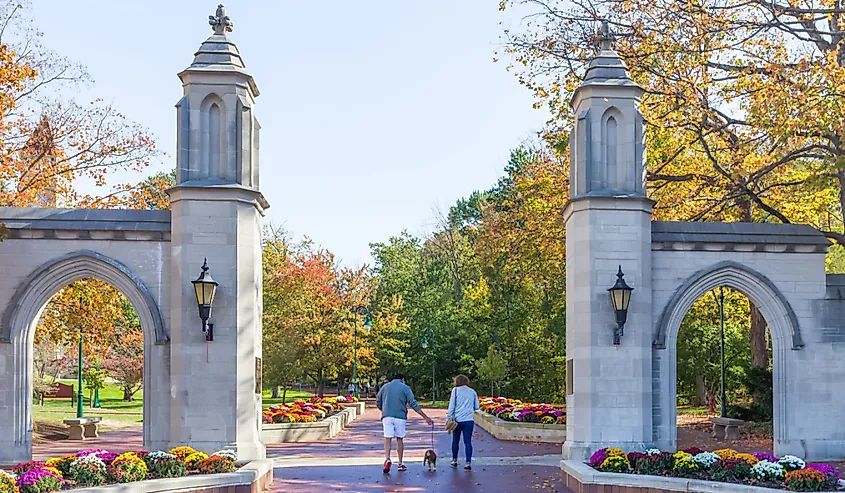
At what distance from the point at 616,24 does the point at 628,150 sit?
5.58 metres

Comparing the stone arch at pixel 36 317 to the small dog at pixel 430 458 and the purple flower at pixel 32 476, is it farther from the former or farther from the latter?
the small dog at pixel 430 458

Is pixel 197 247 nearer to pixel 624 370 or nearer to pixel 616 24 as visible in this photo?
pixel 624 370

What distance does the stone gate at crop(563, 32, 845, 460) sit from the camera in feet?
48.6

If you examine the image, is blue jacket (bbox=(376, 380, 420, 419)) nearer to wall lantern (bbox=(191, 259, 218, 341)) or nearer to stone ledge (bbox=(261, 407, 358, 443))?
wall lantern (bbox=(191, 259, 218, 341))

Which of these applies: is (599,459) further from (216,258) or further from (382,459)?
(216,258)

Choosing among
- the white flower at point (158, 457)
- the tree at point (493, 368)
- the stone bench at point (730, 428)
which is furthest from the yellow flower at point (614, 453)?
the tree at point (493, 368)

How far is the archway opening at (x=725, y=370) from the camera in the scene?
22.4 m

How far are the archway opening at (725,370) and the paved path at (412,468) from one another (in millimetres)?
4180

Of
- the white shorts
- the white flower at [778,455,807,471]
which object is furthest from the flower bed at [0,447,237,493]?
the white flower at [778,455,807,471]

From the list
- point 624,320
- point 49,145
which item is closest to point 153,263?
point 624,320

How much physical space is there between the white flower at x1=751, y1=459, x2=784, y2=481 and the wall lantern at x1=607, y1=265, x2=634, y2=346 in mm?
3656

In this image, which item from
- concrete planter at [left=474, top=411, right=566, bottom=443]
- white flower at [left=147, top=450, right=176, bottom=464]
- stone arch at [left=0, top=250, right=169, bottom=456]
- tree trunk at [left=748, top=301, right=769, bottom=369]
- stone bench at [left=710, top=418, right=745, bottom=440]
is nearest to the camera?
white flower at [left=147, top=450, right=176, bottom=464]

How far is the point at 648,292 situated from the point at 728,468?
3.98m

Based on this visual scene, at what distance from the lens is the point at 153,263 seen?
1482 centimetres
